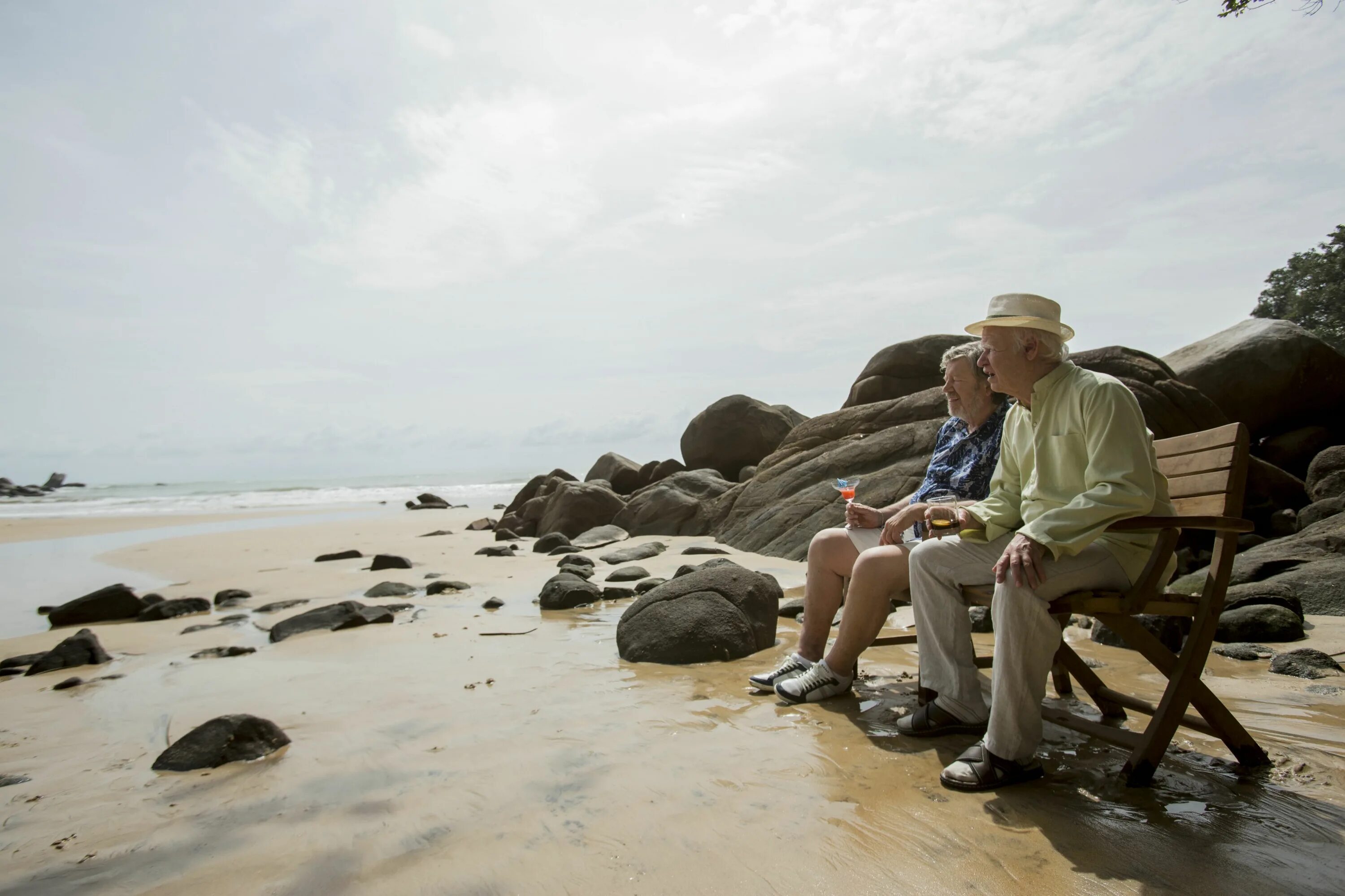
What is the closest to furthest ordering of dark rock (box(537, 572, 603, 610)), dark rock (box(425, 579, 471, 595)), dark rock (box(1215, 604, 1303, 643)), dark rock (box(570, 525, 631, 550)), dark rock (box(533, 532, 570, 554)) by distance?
1. dark rock (box(1215, 604, 1303, 643))
2. dark rock (box(537, 572, 603, 610))
3. dark rock (box(425, 579, 471, 595))
4. dark rock (box(533, 532, 570, 554))
5. dark rock (box(570, 525, 631, 550))

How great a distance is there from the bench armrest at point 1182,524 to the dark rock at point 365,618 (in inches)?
233

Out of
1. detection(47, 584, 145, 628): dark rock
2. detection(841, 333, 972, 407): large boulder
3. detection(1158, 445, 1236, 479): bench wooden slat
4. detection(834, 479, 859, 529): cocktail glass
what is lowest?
detection(47, 584, 145, 628): dark rock

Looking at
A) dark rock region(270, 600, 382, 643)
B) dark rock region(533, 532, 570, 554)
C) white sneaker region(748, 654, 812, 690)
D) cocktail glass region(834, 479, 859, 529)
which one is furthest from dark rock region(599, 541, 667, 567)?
white sneaker region(748, 654, 812, 690)

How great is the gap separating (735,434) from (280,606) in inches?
547

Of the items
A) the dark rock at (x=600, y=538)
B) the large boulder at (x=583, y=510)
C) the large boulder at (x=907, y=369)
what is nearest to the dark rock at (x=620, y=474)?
the large boulder at (x=583, y=510)

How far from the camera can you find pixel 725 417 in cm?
2094

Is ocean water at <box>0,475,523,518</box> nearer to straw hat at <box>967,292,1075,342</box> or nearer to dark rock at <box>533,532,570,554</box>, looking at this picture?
dark rock at <box>533,532,570,554</box>

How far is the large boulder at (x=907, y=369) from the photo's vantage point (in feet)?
48.2

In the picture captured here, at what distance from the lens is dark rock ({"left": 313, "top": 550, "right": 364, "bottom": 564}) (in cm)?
1222

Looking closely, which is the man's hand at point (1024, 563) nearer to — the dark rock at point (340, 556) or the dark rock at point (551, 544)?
the dark rock at point (551, 544)

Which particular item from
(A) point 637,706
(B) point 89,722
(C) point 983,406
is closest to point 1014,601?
(C) point 983,406

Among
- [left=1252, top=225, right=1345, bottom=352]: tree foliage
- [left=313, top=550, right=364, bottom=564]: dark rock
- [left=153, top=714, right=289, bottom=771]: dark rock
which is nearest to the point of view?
[left=153, top=714, right=289, bottom=771]: dark rock

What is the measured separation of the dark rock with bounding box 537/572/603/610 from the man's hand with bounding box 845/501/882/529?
384 centimetres

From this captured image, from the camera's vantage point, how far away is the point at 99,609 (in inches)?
303
